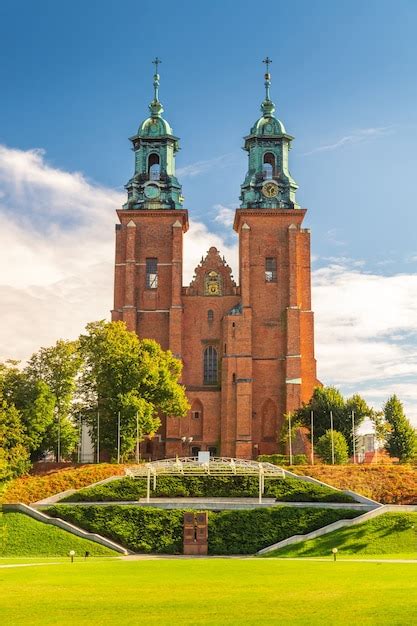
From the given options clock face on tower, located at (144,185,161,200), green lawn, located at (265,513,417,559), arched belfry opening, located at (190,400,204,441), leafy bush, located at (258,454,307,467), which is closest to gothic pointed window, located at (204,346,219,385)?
arched belfry opening, located at (190,400,204,441)

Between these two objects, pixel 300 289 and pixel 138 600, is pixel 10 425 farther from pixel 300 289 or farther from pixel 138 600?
pixel 138 600

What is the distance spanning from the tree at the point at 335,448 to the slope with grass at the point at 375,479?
21.5ft

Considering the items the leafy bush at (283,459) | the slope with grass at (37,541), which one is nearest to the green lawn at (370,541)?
the slope with grass at (37,541)

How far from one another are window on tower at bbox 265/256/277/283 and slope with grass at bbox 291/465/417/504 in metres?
22.8

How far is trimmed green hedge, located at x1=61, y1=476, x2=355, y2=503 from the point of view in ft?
165

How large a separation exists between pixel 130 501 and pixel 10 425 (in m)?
10.5

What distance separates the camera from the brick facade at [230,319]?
72062 millimetres

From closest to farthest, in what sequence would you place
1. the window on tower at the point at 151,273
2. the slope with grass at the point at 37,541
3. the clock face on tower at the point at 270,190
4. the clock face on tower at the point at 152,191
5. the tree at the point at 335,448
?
the slope with grass at the point at 37,541 < the tree at the point at 335,448 < the window on tower at the point at 151,273 < the clock face on tower at the point at 270,190 < the clock face on tower at the point at 152,191

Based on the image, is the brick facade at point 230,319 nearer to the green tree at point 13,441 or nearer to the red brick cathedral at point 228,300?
the red brick cathedral at point 228,300

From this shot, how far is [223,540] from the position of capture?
148 ft

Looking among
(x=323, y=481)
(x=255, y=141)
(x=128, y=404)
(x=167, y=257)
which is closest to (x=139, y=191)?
(x=167, y=257)

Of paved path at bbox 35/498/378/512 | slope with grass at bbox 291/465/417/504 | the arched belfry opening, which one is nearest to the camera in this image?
paved path at bbox 35/498/378/512

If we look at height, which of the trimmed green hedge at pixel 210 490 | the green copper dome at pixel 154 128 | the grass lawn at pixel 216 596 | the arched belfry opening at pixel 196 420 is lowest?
the grass lawn at pixel 216 596

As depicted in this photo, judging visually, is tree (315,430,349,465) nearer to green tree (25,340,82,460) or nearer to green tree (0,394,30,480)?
green tree (25,340,82,460)
